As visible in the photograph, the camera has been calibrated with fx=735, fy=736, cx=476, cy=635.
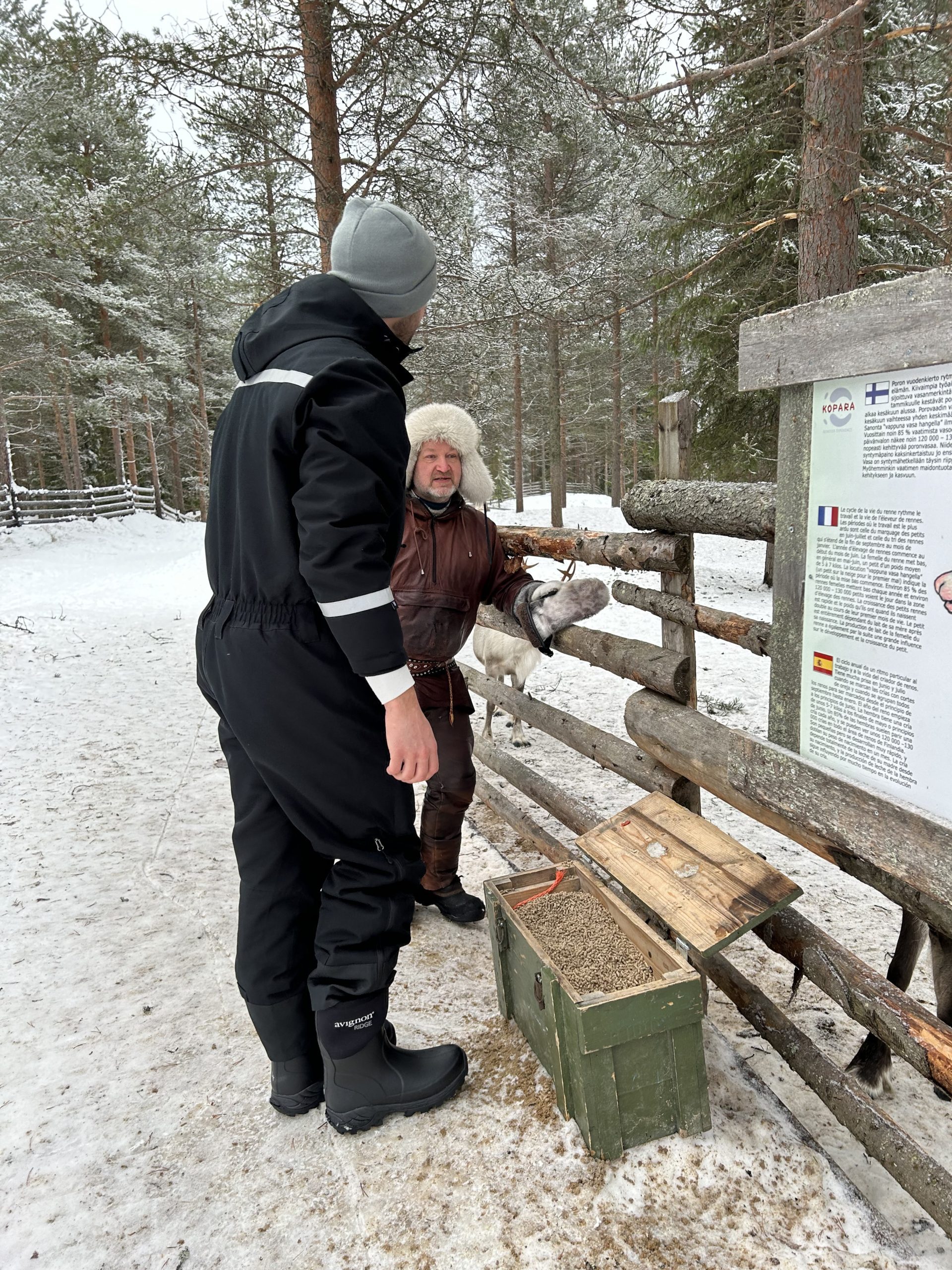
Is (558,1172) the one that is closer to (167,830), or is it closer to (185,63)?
(167,830)

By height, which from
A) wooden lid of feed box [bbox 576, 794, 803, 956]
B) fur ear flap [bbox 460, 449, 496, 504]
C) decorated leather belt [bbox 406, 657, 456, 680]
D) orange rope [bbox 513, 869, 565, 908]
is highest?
fur ear flap [bbox 460, 449, 496, 504]

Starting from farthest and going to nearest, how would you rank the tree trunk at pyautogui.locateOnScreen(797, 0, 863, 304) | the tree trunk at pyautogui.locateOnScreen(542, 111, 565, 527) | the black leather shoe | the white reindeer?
the tree trunk at pyautogui.locateOnScreen(542, 111, 565, 527)
the white reindeer
the tree trunk at pyautogui.locateOnScreen(797, 0, 863, 304)
the black leather shoe

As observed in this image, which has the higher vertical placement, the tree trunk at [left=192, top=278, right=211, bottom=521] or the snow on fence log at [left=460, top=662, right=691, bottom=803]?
the tree trunk at [left=192, top=278, right=211, bottom=521]

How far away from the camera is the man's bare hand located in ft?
6.32

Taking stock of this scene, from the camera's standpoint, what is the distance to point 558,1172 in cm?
202

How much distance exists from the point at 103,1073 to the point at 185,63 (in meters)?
8.25

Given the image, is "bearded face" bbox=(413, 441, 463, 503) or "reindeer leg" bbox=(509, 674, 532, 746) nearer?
"bearded face" bbox=(413, 441, 463, 503)

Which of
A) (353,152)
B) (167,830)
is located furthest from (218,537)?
(353,152)

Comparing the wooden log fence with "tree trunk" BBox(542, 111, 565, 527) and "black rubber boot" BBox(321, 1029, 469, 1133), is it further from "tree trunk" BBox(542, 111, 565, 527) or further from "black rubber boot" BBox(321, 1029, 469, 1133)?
"tree trunk" BBox(542, 111, 565, 527)

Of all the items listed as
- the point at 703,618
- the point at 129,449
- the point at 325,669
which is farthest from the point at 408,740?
the point at 129,449

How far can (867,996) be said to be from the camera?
2.25 metres

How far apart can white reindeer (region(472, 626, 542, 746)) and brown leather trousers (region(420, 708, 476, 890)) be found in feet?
8.22

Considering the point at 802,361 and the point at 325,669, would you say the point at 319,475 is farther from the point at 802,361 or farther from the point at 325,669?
the point at 802,361

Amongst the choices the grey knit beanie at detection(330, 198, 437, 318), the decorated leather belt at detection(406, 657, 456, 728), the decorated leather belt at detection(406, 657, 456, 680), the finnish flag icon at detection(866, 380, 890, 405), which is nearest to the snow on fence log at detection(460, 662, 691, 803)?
the decorated leather belt at detection(406, 657, 456, 728)
